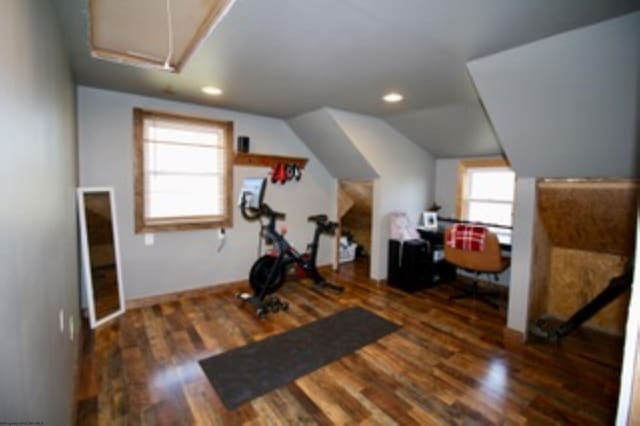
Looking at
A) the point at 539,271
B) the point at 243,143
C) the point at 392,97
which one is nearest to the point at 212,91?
the point at 243,143

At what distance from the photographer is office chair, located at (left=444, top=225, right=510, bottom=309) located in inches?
138

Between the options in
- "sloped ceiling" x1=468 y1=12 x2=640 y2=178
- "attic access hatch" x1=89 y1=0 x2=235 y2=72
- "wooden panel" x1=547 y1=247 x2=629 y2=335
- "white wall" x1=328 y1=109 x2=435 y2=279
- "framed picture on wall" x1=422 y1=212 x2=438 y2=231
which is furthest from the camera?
"framed picture on wall" x1=422 y1=212 x2=438 y2=231

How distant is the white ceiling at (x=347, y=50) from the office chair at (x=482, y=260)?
1.50 metres

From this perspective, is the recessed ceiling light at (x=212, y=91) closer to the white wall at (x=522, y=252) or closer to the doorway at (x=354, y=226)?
the doorway at (x=354, y=226)

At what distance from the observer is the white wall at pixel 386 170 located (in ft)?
→ 13.4

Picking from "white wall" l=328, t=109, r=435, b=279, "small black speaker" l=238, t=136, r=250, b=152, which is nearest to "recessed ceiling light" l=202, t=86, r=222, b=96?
"small black speaker" l=238, t=136, r=250, b=152

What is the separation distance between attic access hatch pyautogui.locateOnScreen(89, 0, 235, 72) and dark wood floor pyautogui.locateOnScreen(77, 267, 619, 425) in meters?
2.14

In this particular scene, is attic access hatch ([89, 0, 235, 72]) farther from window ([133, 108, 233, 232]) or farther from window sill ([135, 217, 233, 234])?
window sill ([135, 217, 233, 234])

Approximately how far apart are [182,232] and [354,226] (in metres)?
3.53

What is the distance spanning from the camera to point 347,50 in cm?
219

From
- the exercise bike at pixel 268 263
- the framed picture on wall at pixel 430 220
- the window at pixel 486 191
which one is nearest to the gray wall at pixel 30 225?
the exercise bike at pixel 268 263

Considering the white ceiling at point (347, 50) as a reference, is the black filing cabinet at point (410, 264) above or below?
below

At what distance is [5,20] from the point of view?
0.82 m

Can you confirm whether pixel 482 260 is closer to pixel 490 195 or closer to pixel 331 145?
pixel 490 195
